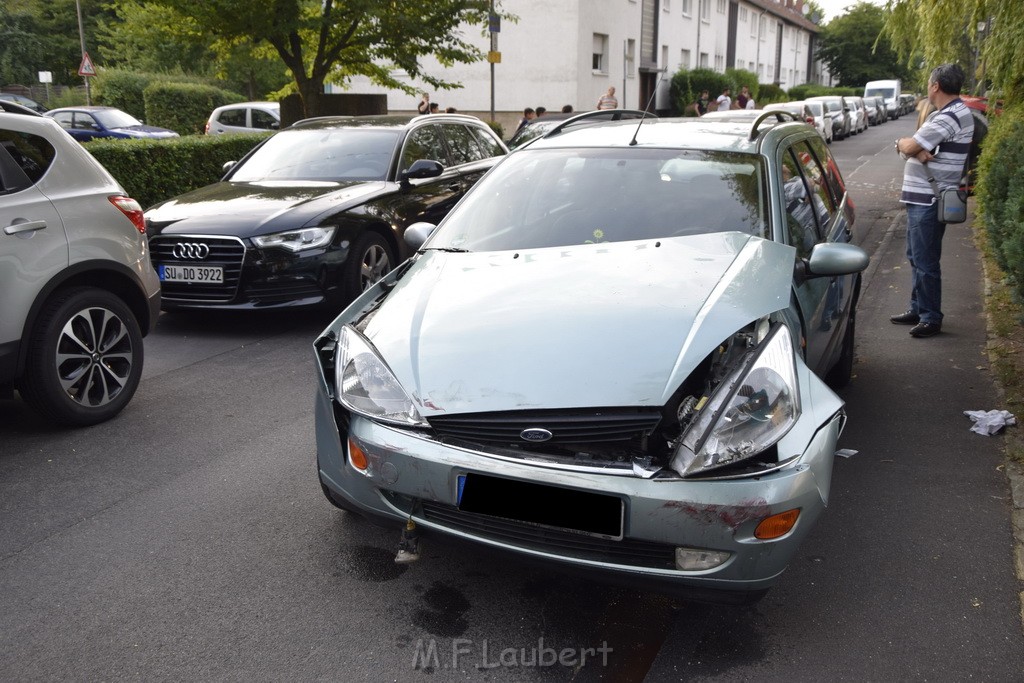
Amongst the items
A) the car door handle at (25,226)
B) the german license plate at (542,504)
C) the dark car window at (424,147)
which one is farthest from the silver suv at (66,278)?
the dark car window at (424,147)

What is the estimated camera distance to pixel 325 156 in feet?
29.0

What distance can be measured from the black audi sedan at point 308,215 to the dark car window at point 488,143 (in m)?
0.88

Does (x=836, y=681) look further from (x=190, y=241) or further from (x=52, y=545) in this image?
(x=190, y=241)

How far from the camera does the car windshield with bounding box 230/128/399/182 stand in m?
8.63

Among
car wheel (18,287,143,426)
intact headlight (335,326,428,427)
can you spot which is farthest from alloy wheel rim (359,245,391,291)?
intact headlight (335,326,428,427)

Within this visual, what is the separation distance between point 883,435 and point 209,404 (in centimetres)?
385

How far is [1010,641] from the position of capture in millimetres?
3062

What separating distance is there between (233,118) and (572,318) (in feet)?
75.5

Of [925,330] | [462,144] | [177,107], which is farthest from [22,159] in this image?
[177,107]

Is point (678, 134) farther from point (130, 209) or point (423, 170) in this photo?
point (423, 170)

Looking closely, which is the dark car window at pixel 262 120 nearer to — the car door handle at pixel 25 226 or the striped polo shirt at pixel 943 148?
the striped polo shirt at pixel 943 148

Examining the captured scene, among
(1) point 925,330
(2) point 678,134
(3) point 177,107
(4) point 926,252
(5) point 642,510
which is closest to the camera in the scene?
(5) point 642,510

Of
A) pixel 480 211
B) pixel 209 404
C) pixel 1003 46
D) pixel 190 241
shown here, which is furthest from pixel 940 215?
pixel 190 241

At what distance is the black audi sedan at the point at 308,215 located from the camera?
7266mm
